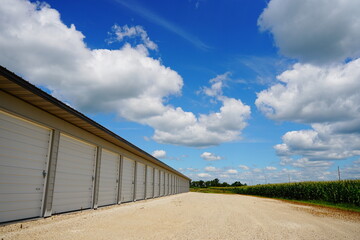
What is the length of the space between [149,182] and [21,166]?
15830 mm

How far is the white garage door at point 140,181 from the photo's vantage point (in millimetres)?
18798

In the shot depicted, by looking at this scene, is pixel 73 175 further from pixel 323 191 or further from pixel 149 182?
pixel 323 191

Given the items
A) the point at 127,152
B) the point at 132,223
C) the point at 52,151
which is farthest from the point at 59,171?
the point at 127,152

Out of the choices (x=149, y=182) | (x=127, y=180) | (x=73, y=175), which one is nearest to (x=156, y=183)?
(x=149, y=182)

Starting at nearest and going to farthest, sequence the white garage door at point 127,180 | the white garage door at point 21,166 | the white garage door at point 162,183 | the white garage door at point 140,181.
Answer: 1. the white garage door at point 21,166
2. the white garage door at point 127,180
3. the white garage door at point 140,181
4. the white garage door at point 162,183

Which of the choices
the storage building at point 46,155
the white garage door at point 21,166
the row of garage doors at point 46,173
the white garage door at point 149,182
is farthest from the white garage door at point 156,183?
the white garage door at point 21,166

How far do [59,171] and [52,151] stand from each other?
0.96 m

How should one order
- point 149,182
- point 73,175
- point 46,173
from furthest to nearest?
point 149,182, point 73,175, point 46,173

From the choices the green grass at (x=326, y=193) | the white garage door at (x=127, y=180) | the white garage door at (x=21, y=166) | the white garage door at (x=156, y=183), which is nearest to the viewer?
the white garage door at (x=21, y=166)

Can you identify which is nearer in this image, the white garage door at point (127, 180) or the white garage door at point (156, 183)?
the white garage door at point (127, 180)

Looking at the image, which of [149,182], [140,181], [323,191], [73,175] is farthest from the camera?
[323,191]

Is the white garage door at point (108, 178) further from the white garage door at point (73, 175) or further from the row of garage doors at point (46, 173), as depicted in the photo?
the white garage door at point (73, 175)

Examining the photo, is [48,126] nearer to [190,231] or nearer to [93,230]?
[93,230]

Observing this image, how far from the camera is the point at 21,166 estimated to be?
747 centimetres
